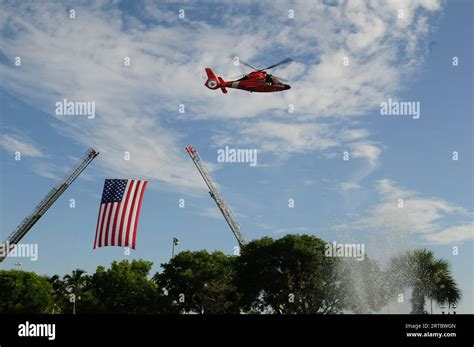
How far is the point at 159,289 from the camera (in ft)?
304

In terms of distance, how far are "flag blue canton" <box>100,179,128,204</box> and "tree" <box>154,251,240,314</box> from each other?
1776 inches

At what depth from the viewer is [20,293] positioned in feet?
299

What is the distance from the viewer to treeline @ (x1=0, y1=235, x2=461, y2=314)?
197 feet

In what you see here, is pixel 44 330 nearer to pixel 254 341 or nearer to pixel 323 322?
pixel 254 341

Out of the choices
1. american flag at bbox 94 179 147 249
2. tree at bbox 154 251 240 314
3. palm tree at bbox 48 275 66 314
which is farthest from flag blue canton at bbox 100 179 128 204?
palm tree at bbox 48 275 66 314

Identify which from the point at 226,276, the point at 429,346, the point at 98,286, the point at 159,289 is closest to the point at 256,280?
the point at 226,276

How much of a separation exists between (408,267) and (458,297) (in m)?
5.93

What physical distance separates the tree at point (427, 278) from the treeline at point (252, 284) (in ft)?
0.33

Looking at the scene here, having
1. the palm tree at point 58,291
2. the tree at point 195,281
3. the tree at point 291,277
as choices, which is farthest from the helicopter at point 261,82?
the palm tree at point 58,291

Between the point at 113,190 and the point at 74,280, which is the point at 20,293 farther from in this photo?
the point at 113,190

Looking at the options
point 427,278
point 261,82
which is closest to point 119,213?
point 261,82

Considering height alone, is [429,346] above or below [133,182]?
below

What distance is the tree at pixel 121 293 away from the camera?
3575 inches

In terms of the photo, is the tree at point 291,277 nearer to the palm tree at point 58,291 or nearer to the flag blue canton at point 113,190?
the flag blue canton at point 113,190
